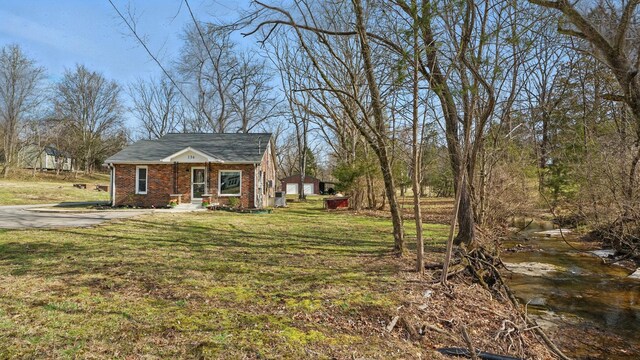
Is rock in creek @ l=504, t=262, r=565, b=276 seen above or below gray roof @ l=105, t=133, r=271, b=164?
below

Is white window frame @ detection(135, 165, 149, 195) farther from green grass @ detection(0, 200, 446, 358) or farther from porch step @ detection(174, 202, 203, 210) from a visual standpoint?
green grass @ detection(0, 200, 446, 358)

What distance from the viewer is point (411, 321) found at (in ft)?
14.3

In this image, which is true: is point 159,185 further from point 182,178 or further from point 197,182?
point 197,182

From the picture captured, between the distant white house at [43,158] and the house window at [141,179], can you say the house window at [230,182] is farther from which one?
the distant white house at [43,158]

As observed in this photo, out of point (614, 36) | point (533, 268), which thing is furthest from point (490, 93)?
point (533, 268)

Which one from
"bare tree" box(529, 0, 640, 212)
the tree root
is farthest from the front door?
"bare tree" box(529, 0, 640, 212)

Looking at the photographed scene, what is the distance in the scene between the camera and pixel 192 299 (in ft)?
15.1

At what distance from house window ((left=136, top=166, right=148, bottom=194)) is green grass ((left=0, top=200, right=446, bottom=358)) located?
10515 millimetres

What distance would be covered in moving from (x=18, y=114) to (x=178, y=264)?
4031 centimetres

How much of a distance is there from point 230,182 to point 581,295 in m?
15.5

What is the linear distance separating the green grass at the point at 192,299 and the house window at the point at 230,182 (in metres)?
10.4

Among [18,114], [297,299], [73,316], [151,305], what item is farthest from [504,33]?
[18,114]

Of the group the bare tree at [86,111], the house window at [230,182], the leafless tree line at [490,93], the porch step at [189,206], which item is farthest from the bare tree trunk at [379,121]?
the bare tree at [86,111]

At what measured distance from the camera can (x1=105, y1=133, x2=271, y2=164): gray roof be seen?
1897cm
